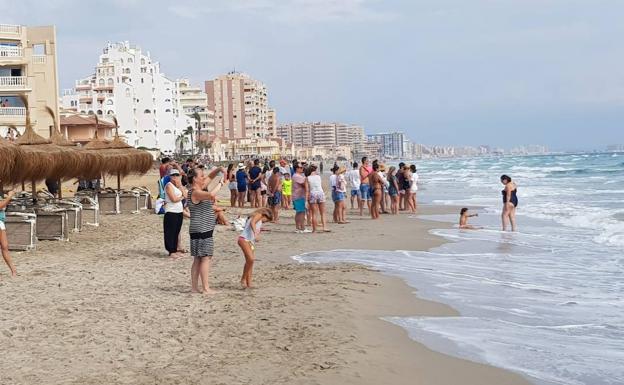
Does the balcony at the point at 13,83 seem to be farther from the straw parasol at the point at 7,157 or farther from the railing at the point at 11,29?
the straw parasol at the point at 7,157

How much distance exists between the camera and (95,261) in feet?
32.2

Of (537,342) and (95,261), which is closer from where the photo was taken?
(537,342)

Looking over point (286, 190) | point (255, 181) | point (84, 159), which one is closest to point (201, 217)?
point (84, 159)

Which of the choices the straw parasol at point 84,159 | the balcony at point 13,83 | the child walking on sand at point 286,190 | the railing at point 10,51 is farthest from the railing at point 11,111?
the straw parasol at point 84,159

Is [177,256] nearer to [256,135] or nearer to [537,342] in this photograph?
[537,342]

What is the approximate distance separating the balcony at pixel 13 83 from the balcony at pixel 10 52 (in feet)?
3.77

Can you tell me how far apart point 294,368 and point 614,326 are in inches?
136

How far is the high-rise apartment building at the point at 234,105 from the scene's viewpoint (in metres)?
138

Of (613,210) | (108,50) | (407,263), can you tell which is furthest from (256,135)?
(407,263)

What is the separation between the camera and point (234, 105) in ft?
457

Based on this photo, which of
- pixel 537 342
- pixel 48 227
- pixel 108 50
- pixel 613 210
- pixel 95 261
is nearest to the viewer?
pixel 537 342

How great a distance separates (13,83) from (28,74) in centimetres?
114

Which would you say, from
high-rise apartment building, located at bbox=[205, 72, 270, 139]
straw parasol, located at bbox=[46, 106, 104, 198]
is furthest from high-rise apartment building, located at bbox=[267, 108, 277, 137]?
straw parasol, located at bbox=[46, 106, 104, 198]

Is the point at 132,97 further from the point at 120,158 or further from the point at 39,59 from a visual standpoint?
the point at 120,158
